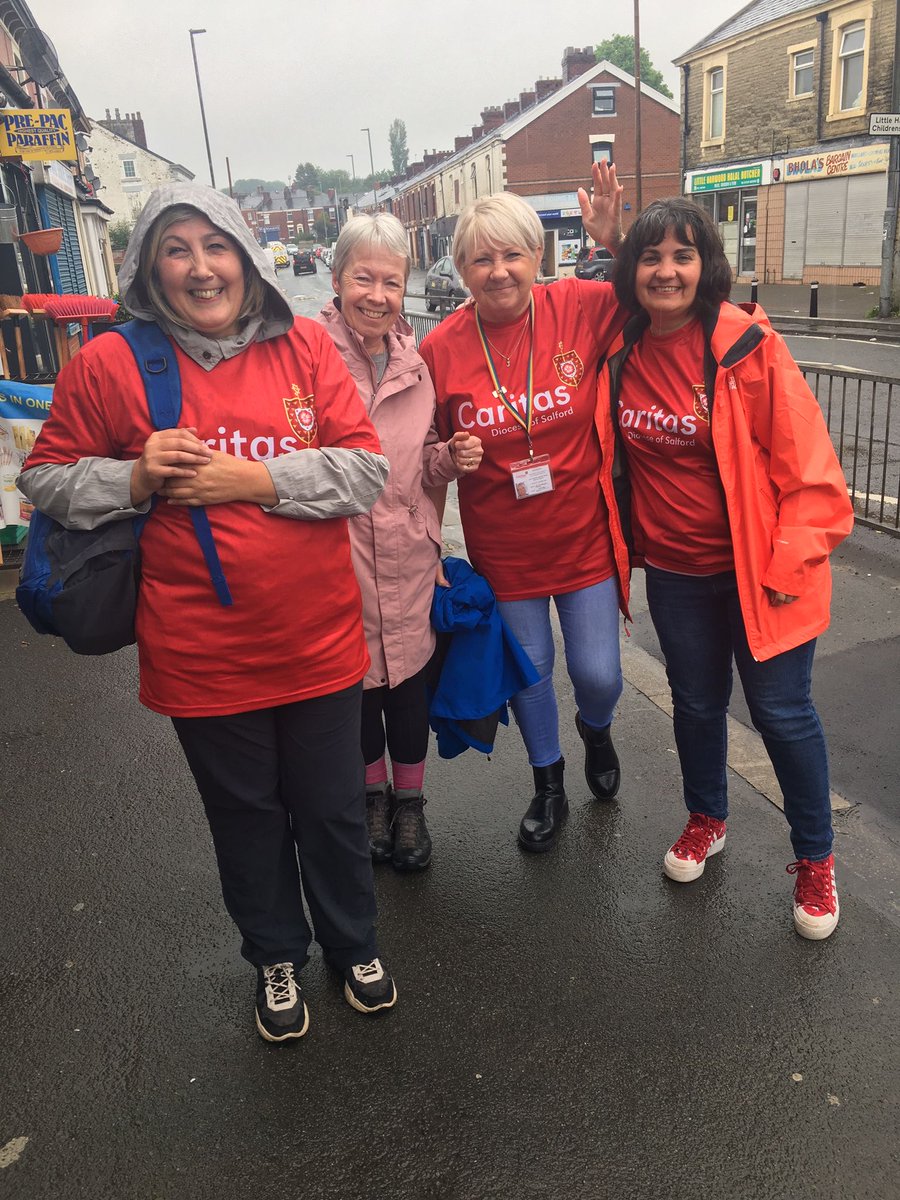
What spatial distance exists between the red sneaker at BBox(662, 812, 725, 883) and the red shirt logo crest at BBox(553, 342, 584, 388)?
4.84 feet

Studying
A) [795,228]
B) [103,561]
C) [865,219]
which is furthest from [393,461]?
[795,228]

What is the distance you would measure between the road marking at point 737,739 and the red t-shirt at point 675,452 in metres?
1.09

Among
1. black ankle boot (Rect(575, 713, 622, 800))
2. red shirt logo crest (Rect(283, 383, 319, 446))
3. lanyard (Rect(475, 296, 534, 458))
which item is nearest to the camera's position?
red shirt logo crest (Rect(283, 383, 319, 446))

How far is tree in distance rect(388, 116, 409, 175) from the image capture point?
137 metres

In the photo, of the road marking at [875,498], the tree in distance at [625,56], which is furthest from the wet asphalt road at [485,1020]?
the tree in distance at [625,56]

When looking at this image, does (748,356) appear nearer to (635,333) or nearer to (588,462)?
(635,333)

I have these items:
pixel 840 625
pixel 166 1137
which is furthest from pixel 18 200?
pixel 166 1137

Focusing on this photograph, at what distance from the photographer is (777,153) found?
29484 millimetres

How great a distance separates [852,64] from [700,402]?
2994 centimetres

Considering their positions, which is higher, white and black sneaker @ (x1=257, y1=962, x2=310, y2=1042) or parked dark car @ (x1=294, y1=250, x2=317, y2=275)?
parked dark car @ (x1=294, y1=250, x2=317, y2=275)

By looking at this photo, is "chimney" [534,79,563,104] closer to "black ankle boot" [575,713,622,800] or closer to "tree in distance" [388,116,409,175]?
"black ankle boot" [575,713,622,800]

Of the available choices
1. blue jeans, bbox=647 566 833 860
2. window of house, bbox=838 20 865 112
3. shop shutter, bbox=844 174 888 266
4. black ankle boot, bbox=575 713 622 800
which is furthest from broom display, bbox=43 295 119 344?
window of house, bbox=838 20 865 112

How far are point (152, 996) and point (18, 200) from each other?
1603 cm

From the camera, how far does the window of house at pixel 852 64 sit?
26.0 meters
